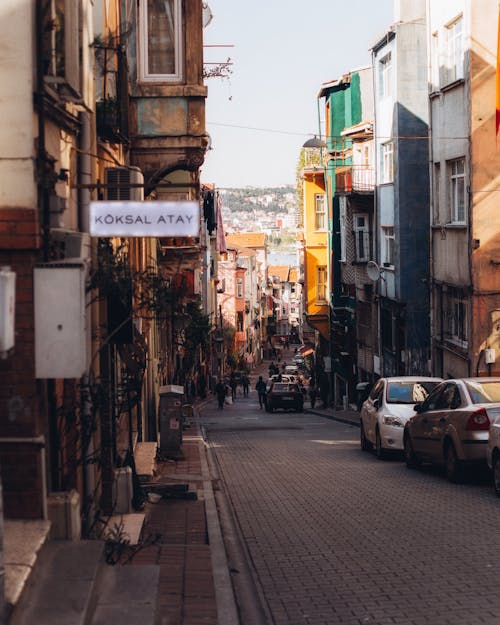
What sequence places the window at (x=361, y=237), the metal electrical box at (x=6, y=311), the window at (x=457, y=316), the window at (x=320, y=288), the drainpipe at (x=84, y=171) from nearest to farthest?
the metal electrical box at (x=6, y=311) → the drainpipe at (x=84, y=171) → the window at (x=457, y=316) → the window at (x=361, y=237) → the window at (x=320, y=288)

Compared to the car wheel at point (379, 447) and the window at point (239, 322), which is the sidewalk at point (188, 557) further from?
the window at point (239, 322)

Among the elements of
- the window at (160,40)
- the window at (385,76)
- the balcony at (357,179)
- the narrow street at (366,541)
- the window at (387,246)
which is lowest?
the narrow street at (366,541)

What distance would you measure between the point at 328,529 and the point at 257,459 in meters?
10.4

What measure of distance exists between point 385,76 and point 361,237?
8322 millimetres

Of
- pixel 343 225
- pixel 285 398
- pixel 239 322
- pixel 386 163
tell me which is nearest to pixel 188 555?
pixel 386 163

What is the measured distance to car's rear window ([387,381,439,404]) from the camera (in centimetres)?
2186

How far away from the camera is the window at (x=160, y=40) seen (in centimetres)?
1606

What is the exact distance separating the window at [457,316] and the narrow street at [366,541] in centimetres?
887

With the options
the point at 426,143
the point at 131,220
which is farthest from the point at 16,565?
the point at 426,143

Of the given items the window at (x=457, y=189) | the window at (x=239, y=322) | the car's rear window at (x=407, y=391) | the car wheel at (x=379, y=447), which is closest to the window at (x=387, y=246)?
the window at (x=457, y=189)

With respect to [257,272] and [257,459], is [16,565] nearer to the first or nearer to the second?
[257,459]

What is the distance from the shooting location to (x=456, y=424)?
53.8ft

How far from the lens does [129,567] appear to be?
886cm

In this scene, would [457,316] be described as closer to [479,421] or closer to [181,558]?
[479,421]
